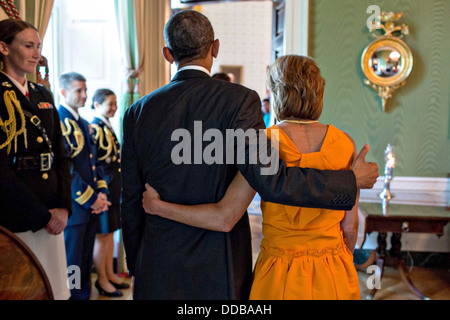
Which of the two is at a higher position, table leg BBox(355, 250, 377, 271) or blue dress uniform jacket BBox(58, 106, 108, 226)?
blue dress uniform jacket BBox(58, 106, 108, 226)

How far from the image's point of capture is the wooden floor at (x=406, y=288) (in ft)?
12.3

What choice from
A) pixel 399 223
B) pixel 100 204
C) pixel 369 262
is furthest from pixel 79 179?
pixel 369 262

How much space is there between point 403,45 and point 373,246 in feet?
6.41

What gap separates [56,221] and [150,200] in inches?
32.3

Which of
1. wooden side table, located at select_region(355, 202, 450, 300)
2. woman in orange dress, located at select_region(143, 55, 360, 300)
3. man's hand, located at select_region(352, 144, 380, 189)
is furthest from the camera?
wooden side table, located at select_region(355, 202, 450, 300)

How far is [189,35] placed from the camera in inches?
57.6

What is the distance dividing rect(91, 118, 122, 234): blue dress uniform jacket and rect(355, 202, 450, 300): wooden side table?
2041 mm

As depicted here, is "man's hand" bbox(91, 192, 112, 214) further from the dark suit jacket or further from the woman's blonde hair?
the woman's blonde hair

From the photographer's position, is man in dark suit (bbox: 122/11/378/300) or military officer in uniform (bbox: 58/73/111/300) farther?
military officer in uniform (bbox: 58/73/111/300)

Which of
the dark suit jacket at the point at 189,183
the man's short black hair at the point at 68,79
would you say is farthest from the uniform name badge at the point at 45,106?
the man's short black hair at the point at 68,79

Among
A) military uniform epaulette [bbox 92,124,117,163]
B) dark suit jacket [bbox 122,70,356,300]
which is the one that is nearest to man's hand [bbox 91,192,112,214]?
military uniform epaulette [bbox 92,124,117,163]

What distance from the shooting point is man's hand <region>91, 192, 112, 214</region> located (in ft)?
10.4

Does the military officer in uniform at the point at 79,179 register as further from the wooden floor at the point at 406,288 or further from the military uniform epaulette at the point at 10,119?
the military uniform epaulette at the point at 10,119

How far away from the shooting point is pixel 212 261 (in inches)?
58.0
